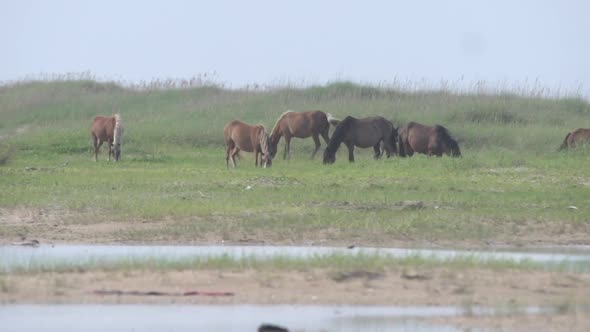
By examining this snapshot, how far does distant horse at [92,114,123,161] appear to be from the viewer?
2809 cm

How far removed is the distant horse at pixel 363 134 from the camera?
87.2ft

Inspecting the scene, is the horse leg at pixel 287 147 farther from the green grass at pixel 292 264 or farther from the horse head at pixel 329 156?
the green grass at pixel 292 264

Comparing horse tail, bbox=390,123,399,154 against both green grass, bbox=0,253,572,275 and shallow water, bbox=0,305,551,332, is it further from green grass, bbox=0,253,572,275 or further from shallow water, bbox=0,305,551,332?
shallow water, bbox=0,305,551,332

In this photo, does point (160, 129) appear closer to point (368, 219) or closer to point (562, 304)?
point (368, 219)

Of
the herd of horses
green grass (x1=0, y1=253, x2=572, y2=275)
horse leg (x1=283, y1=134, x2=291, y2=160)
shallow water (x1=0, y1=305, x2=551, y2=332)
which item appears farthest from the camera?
horse leg (x1=283, y1=134, x2=291, y2=160)

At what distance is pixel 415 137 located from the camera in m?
27.2

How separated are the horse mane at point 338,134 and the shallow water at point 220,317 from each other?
16767mm

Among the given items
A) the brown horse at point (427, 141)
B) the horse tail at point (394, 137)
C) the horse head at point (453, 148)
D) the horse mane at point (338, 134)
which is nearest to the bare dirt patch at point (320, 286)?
the horse mane at point (338, 134)

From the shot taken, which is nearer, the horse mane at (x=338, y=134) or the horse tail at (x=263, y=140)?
the horse tail at (x=263, y=140)

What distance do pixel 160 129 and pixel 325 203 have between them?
16.9 meters

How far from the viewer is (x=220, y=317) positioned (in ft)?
30.2

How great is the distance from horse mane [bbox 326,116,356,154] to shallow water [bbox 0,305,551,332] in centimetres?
1677

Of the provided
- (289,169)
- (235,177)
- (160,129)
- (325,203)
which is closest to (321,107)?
(160,129)

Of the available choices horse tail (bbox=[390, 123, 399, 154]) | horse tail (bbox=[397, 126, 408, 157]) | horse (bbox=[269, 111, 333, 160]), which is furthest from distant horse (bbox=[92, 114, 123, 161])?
horse tail (bbox=[397, 126, 408, 157])
